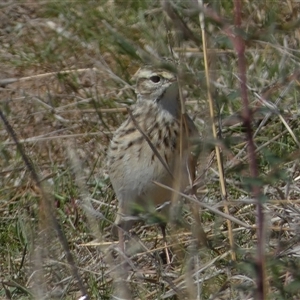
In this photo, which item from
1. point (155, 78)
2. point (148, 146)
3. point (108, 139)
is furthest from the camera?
Answer: point (108, 139)

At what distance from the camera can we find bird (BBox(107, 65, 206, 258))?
445 cm

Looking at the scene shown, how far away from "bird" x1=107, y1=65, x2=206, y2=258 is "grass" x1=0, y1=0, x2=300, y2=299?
0.48 feet

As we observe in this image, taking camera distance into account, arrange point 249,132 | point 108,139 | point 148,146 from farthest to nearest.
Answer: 1. point 108,139
2. point 148,146
3. point 249,132

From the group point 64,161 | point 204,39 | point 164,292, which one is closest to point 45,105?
point 64,161

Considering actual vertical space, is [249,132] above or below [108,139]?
above

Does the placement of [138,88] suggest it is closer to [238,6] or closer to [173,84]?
[173,84]

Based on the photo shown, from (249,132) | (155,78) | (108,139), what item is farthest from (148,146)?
(249,132)

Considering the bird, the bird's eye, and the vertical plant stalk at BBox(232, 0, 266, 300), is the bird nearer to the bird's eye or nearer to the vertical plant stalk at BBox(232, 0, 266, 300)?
the bird's eye

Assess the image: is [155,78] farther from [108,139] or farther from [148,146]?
[108,139]

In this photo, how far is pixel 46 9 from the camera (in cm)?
692

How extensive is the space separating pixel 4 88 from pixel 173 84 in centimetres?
200

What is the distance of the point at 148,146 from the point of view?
4.50 m

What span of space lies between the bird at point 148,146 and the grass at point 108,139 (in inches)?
5.7

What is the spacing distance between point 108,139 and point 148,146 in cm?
117
